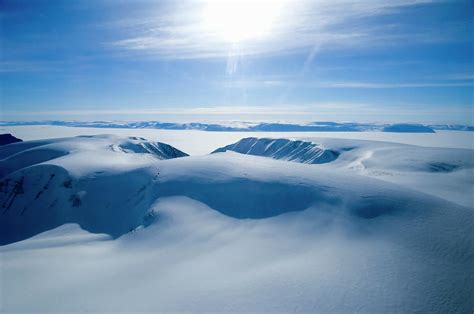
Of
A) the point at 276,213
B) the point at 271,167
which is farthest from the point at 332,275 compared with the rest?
the point at 271,167

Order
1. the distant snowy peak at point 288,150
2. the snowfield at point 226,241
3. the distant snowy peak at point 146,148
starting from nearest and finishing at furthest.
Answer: the snowfield at point 226,241
the distant snowy peak at point 146,148
the distant snowy peak at point 288,150

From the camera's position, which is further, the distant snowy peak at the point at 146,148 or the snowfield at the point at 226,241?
the distant snowy peak at the point at 146,148

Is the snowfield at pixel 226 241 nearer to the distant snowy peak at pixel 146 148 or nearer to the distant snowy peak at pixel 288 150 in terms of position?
the distant snowy peak at pixel 146 148

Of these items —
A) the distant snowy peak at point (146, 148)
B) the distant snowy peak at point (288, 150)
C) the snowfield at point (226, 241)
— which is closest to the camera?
the snowfield at point (226, 241)

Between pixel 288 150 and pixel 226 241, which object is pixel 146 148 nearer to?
pixel 288 150

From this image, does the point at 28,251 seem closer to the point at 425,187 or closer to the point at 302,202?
the point at 302,202

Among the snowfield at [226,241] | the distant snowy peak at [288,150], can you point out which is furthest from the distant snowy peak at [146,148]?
the distant snowy peak at [288,150]

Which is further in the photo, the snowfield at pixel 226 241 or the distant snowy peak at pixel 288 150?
the distant snowy peak at pixel 288 150
